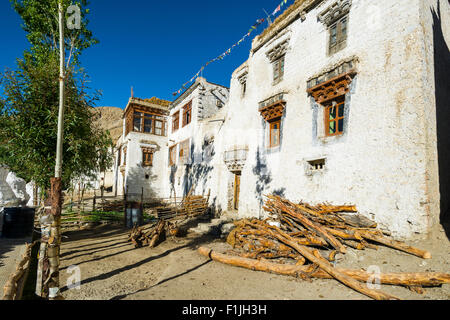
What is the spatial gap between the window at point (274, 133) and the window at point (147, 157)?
51.0 ft

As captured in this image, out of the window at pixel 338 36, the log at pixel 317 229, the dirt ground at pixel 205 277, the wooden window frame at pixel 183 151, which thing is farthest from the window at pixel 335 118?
the wooden window frame at pixel 183 151

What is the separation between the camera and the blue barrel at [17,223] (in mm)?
9227

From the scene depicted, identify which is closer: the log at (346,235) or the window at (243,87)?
the log at (346,235)

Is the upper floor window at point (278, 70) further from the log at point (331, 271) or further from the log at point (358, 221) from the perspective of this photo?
the log at point (331, 271)

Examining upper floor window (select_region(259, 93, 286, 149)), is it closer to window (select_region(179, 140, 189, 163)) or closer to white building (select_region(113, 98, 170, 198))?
window (select_region(179, 140, 189, 163))

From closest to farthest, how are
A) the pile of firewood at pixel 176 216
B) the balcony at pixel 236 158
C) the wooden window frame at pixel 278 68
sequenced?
the pile of firewood at pixel 176 216 → the wooden window frame at pixel 278 68 → the balcony at pixel 236 158

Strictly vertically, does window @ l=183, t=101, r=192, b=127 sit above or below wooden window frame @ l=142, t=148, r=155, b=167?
above

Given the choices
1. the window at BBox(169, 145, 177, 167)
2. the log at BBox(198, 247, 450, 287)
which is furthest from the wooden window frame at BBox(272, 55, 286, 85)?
the window at BBox(169, 145, 177, 167)

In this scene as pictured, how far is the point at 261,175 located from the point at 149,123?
54.8ft

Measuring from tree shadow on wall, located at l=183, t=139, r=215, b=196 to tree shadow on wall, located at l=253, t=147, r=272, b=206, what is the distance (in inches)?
200

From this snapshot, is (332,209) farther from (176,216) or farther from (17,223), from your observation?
(17,223)

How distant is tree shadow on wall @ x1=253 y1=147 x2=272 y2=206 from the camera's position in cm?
1153

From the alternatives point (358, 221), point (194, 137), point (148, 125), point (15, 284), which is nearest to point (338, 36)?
point (358, 221)
